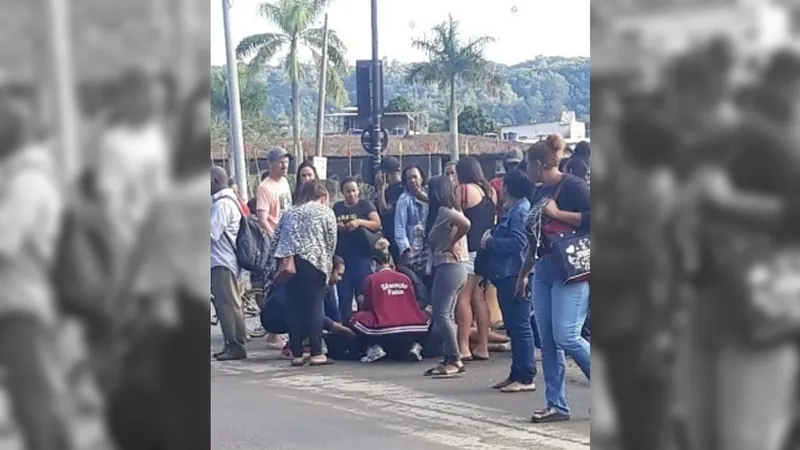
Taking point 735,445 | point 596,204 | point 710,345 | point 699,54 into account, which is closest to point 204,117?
point 596,204

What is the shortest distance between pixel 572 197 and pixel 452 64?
66cm

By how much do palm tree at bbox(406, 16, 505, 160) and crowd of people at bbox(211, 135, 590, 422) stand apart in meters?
0.29

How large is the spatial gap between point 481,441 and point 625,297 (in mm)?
1286

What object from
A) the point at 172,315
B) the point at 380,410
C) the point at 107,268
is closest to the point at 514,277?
the point at 380,410

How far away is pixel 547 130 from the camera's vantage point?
3.96 m

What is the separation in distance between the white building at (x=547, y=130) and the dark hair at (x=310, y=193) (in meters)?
0.75

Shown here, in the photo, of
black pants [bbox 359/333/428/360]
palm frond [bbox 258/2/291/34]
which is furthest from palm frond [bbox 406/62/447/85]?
black pants [bbox 359/333/428/360]

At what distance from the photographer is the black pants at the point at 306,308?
427 cm

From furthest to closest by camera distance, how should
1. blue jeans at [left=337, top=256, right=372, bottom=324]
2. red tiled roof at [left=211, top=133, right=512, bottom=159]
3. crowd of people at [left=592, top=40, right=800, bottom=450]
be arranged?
blue jeans at [left=337, top=256, right=372, bottom=324] → red tiled roof at [left=211, top=133, right=512, bottom=159] → crowd of people at [left=592, top=40, right=800, bottom=450]

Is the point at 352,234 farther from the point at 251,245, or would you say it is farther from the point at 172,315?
the point at 172,315

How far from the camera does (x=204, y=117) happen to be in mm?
2732

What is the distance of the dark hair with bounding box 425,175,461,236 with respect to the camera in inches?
163

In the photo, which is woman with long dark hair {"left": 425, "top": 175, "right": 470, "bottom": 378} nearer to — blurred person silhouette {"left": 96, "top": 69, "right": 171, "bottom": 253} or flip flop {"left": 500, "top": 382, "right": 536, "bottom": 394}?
flip flop {"left": 500, "top": 382, "right": 536, "bottom": 394}

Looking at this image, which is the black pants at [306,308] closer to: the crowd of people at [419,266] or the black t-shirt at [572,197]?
the crowd of people at [419,266]
